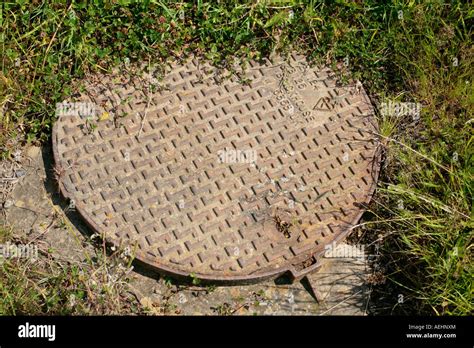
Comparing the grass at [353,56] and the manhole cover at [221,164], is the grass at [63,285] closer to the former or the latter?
the manhole cover at [221,164]

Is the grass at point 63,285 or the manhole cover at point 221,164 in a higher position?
the manhole cover at point 221,164

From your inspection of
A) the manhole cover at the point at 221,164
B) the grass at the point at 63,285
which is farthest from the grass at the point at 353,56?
the grass at the point at 63,285

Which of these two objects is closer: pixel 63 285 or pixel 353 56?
pixel 63 285

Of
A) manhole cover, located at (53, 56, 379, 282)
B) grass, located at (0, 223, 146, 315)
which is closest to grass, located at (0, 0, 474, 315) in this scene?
manhole cover, located at (53, 56, 379, 282)

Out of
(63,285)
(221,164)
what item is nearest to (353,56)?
(221,164)

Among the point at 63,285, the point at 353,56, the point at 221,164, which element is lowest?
the point at 63,285

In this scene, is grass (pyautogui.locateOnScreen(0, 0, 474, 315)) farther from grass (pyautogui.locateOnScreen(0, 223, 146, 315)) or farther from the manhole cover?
grass (pyautogui.locateOnScreen(0, 223, 146, 315))

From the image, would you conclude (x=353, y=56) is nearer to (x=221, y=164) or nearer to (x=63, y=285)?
(x=221, y=164)
